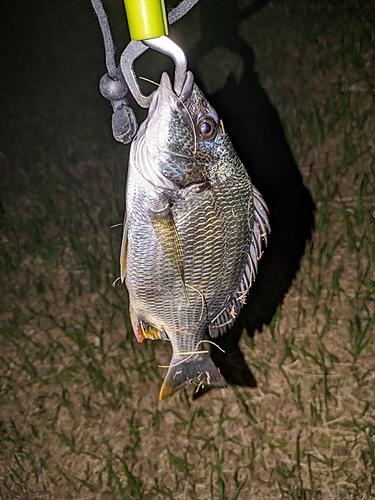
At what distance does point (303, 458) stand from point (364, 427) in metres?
0.19

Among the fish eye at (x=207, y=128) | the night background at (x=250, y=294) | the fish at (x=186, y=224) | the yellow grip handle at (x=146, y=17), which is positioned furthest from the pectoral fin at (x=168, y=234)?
the night background at (x=250, y=294)

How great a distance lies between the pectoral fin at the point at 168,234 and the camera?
79 cm

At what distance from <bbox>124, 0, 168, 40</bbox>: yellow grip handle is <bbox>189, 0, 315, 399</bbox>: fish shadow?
0.52 m

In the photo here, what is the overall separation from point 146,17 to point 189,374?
73 cm

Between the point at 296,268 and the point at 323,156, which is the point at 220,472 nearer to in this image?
the point at 296,268

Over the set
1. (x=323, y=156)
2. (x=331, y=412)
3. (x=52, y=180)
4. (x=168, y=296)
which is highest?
(x=52, y=180)

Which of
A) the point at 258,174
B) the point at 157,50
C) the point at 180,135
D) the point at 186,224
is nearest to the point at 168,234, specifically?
the point at 186,224

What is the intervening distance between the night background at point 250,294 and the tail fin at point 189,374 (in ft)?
0.82

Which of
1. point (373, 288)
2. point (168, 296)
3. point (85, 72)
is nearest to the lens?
point (168, 296)

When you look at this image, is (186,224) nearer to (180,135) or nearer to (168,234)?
(168,234)

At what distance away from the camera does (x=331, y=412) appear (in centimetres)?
132

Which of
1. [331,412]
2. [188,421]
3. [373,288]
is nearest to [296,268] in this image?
[373,288]

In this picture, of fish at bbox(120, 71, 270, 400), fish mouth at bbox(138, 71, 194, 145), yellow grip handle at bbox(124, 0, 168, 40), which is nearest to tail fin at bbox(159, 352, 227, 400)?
fish at bbox(120, 71, 270, 400)

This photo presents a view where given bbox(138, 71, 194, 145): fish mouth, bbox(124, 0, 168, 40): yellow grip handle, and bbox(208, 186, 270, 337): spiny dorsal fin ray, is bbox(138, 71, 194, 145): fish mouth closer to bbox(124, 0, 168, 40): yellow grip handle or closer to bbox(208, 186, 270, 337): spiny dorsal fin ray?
bbox(124, 0, 168, 40): yellow grip handle
